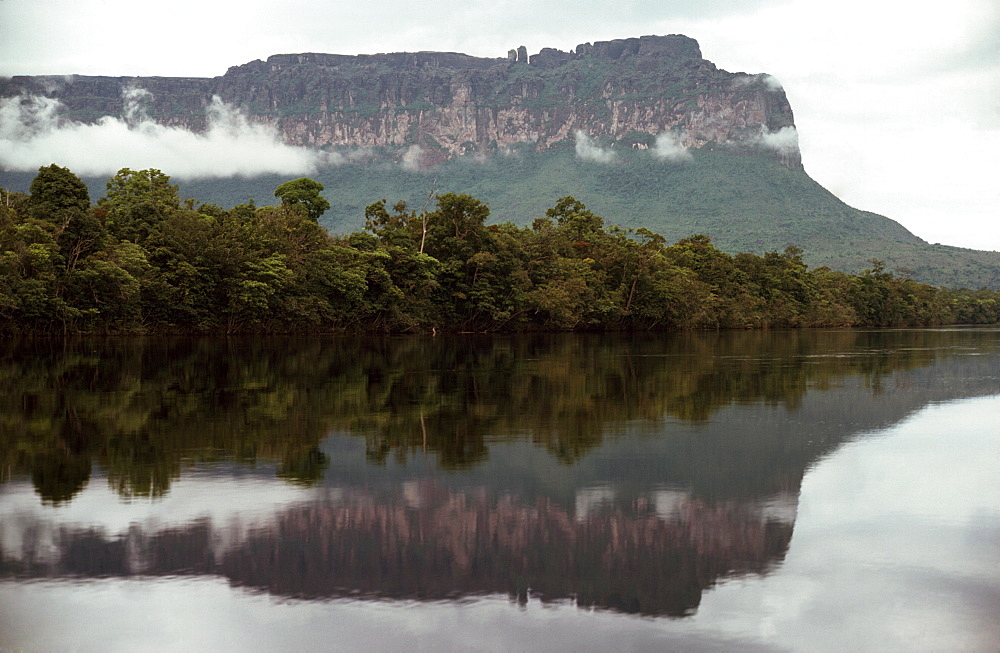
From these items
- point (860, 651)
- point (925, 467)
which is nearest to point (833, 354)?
point (925, 467)

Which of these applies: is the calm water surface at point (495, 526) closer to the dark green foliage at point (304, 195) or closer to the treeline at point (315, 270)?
the treeline at point (315, 270)

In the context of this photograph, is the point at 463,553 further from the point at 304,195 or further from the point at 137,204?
the point at 304,195

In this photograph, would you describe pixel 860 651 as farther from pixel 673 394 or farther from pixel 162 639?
pixel 673 394

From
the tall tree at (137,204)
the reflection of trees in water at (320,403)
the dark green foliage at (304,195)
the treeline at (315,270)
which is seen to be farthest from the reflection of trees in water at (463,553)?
the dark green foliage at (304,195)

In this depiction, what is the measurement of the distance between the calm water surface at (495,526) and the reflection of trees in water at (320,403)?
0.43 ft

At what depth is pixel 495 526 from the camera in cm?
921

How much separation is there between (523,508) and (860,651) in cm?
439

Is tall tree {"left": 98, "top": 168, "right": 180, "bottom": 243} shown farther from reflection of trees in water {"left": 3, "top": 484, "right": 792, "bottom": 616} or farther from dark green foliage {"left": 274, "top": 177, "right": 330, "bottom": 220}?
reflection of trees in water {"left": 3, "top": 484, "right": 792, "bottom": 616}

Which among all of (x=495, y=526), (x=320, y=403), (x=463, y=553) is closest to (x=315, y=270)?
(x=320, y=403)

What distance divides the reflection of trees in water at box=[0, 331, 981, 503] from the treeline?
1758 centimetres

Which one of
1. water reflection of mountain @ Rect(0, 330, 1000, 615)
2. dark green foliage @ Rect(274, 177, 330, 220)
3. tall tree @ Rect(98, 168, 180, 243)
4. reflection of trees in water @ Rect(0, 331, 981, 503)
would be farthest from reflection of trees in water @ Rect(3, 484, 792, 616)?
dark green foliage @ Rect(274, 177, 330, 220)

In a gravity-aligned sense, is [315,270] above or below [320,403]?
above

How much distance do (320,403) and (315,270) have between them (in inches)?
1918

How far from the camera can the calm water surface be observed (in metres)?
6.64
